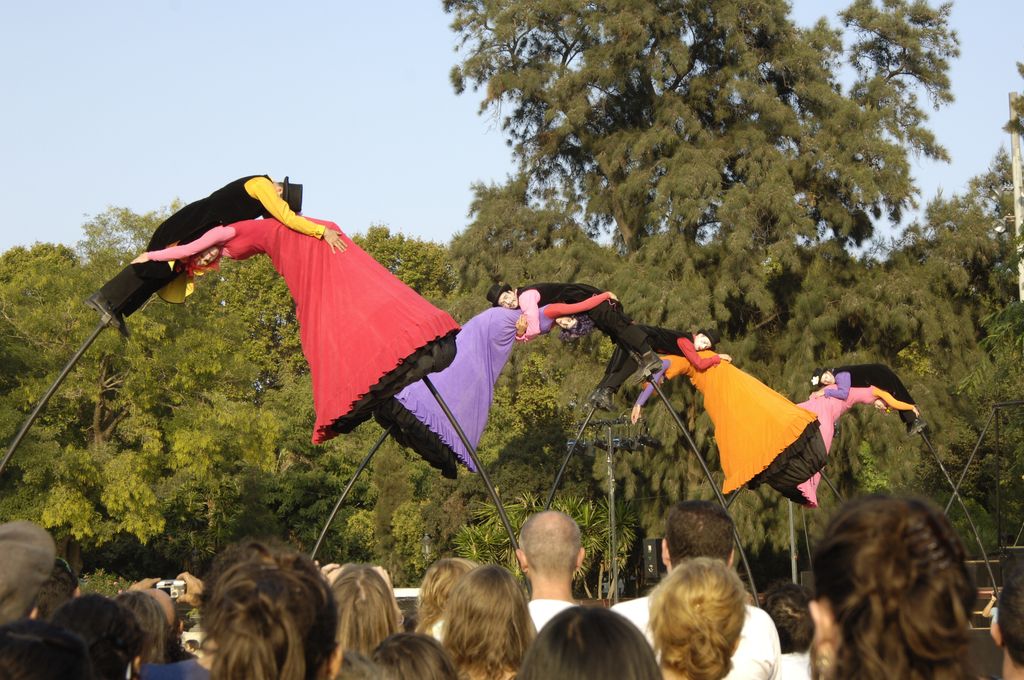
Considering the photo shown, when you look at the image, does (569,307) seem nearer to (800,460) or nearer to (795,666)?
(800,460)

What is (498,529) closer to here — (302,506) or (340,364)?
(302,506)

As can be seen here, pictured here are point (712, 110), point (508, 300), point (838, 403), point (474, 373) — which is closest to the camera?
point (508, 300)

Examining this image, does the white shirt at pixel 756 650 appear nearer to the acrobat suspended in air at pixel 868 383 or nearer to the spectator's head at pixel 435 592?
the spectator's head at pixel 435 592

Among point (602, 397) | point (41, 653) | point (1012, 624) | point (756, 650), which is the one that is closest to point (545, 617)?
point (756, 650)

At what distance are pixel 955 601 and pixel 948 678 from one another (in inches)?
4.4

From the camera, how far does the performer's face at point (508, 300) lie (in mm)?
9375

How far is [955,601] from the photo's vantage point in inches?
70.1

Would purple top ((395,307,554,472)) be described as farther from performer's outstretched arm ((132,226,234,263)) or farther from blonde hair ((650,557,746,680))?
blonde hair ((650,557,746,680))

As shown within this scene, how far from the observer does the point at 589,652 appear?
6.91 ft

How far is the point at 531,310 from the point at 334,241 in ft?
7.65

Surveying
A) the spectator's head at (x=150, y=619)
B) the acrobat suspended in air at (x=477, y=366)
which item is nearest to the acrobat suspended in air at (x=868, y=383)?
the acrobat suspended in air at (x=477, y=366)

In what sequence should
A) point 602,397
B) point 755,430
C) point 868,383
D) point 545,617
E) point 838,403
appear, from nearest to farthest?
1. point 545,617
2. point 602,397
3. point 755,430
4. point 838,403
5. point 868,383

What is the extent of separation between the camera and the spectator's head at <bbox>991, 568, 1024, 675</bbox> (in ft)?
8.09

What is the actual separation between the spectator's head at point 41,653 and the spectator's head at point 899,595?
1.22m
